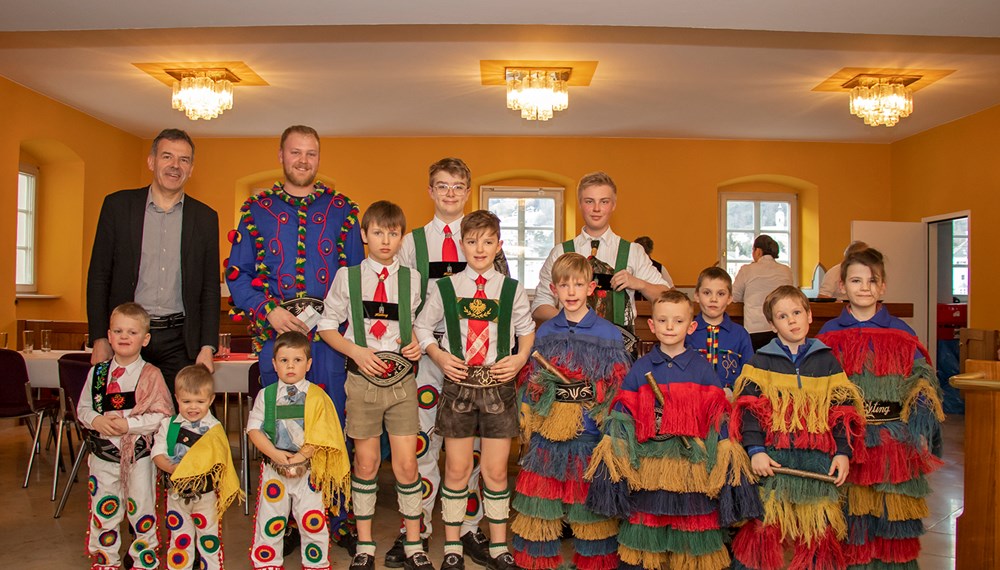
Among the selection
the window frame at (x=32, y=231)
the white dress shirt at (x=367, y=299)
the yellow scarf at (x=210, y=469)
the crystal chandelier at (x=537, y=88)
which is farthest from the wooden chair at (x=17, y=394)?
the crystal chandelier at (x=537, y=88)

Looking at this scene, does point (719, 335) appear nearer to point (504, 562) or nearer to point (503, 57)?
point (504, 562)

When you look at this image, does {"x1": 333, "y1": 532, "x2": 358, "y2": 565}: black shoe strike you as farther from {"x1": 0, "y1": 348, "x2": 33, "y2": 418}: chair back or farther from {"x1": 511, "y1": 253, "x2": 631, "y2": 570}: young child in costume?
{"x1": 0, "y1": 348, "x2": 33, "y2": 418}: chair back

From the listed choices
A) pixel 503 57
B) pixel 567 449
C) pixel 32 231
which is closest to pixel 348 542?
pixel 567 449

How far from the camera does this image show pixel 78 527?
3.73 m

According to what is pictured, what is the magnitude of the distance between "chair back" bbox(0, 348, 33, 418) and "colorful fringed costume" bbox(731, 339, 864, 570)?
4172 millimetres

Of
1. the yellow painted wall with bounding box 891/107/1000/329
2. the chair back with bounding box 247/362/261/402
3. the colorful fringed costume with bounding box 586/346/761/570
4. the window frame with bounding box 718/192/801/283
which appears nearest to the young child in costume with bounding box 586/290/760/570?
the colorful fringed costume with bounding box 586/346/761/570

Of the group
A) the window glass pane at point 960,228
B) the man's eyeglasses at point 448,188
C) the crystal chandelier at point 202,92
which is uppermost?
the crystal chandelier at point 202,92

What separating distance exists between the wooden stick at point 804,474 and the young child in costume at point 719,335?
0.57 metres

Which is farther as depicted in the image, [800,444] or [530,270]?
A: [530,270]

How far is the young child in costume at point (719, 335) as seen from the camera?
3211mm

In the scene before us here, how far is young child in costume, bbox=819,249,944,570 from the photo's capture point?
2.71m

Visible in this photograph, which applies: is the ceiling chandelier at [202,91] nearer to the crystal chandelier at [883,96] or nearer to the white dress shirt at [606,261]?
the white dress shirt at [606,261]

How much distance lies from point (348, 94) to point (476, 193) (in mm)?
2659

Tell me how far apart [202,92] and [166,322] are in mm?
4628
